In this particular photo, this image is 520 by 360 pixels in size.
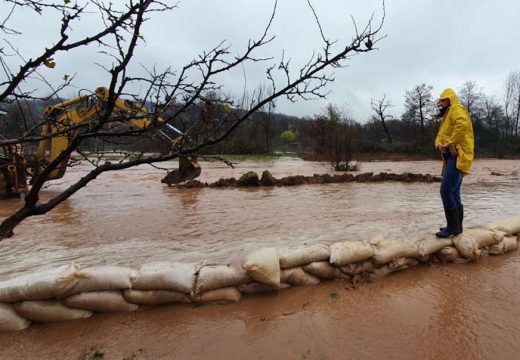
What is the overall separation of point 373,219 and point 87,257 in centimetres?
375

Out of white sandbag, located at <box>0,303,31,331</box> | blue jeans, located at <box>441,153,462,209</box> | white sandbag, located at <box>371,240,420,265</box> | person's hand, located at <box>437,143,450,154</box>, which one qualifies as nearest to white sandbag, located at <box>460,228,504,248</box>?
blue jeans, located at <box>441,153,462,209</box>

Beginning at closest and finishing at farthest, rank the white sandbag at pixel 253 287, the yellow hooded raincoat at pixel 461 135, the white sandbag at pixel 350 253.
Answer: the white sandbag at pixel 253 287
the white sandbag at pixel 350 253
the yellow hooded raincoat at pixel 461 135

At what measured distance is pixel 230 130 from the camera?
152 centimetres

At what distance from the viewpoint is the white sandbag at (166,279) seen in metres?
2.81

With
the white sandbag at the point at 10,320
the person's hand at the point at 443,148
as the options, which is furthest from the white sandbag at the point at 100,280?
the person's hand at the point at 443,148

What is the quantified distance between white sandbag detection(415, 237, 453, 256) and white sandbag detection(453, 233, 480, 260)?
0.23ft

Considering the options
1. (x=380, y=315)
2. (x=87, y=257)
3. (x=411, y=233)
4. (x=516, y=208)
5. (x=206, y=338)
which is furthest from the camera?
(x=516, y=208)

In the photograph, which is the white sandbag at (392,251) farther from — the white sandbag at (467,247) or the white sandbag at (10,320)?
the white sandbag at (10,320)

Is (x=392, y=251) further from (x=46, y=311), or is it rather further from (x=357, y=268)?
(x=46, y=311)

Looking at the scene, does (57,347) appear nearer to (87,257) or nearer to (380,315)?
(87,257)

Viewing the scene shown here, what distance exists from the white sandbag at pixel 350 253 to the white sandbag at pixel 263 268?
531 millimetres

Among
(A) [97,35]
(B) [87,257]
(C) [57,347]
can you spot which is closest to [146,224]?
(B) [87,257]

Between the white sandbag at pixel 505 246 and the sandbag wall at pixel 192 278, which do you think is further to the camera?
the white sandbag at pixel 505 246

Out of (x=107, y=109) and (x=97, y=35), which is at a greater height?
(x=97, y=35)
